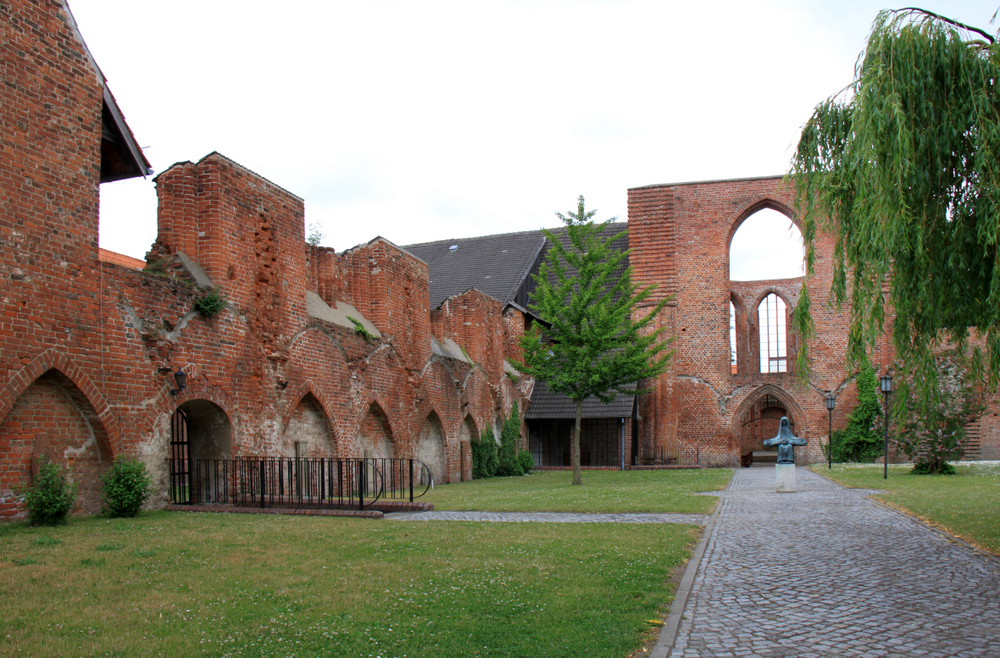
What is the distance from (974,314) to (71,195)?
1118 cm

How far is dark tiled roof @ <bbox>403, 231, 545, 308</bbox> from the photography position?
3475 centimetres

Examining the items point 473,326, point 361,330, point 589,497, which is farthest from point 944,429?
point 361,330

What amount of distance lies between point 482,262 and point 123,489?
27.5 metres

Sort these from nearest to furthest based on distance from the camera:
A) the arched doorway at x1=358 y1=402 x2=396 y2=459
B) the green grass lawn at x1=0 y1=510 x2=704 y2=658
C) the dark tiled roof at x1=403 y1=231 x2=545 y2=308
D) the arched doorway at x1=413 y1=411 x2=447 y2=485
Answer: the green grass lawn at x1=0 y1=510 x2=704 y2=658 < the arched doorway at x1=358 y1=402 x2=396 y2=459 < the arched doorway at x1=413 y1=411 x2=447 y2=485 < the dark tiled roof at x1=403 y1=231 x2=545 y2=308

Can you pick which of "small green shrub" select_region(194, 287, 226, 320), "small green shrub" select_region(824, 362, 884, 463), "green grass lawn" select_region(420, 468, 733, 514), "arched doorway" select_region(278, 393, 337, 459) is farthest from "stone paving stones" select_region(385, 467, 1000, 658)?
"small green shrub" select_region(824, 362, 884, 463)

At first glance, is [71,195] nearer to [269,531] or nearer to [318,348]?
[269,531]

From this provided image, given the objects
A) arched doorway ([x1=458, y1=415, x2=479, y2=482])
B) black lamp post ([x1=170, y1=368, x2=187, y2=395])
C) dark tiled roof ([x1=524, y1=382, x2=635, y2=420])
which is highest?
black lamp post ([x1=170, y1=368, x2=187, y2=395])

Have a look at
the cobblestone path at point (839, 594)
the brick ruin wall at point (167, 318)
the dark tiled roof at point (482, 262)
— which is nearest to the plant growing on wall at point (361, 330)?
the brick ruin wall at point (167, 318)

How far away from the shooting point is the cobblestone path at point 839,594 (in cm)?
498

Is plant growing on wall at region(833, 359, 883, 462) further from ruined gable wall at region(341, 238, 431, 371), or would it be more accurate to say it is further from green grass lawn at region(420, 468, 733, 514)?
ruined gable wall at region(341, 238, 431, 371)

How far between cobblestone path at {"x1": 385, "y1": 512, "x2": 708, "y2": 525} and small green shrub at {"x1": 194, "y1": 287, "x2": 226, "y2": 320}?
15.6ft

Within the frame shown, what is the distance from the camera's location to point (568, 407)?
98.6ft

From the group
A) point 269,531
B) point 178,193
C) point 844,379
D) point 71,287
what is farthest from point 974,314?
point 844,379

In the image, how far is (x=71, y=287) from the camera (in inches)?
416
